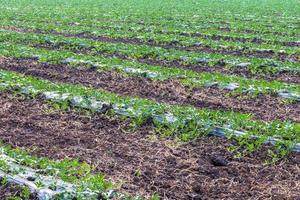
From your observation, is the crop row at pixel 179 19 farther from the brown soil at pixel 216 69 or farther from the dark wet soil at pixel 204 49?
the brown soil at pixel 216 69

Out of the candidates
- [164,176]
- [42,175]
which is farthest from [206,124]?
[42,175]

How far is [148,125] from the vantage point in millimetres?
7879

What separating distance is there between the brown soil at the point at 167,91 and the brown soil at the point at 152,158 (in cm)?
186

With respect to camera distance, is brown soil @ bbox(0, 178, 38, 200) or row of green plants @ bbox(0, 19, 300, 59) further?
row of green plants @ bbox(0, 19, 300, 59)

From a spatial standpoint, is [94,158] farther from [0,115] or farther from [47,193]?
[0,115]

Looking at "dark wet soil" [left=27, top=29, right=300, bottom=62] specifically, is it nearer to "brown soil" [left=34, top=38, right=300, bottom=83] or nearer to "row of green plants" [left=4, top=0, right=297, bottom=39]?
"brown soil" [left=34, top=38, right=300, bottom=83]

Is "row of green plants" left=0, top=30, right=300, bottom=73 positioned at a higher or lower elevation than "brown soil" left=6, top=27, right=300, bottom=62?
higher

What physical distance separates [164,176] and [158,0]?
36.3 m

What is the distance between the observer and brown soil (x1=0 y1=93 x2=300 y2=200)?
19.4 feet

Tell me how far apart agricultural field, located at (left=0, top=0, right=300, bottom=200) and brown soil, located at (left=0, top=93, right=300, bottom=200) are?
15 millimetres

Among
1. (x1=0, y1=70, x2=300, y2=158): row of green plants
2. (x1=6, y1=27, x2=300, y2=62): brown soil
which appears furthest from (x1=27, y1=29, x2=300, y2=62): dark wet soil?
(x1=0, y1=70, x2=300, y2=158): row of green plants

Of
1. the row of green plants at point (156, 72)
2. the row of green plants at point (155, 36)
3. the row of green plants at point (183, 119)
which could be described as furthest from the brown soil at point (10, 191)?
the row of green plants at point (155, 36)

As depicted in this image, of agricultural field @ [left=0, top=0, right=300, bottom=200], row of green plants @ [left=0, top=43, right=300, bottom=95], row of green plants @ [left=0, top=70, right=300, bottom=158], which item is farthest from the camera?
row of green plants @ [left=0, top=43, right=300, bottom=95]

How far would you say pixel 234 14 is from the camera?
1094 inches
